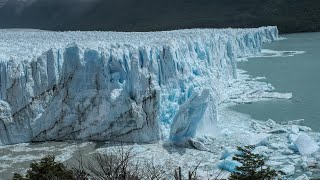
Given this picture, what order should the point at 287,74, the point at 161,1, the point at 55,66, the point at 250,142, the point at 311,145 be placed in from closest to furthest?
the point at 311,145, the point at 250,142, the point at 55,66, the point at 287,74, the point at 161,1

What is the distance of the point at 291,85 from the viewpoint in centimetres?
1505

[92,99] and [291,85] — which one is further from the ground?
[92,99]

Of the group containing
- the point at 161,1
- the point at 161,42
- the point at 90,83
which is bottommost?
the point at 90,83

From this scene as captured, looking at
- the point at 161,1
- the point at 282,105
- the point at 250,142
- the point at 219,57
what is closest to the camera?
the point at 250,142

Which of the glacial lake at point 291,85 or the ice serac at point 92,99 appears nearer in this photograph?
the ice serac at point 92,99

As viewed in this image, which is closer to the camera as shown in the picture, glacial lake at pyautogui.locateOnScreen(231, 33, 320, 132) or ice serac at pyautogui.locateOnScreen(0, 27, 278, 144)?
ice serac at pyautogui.locateOnScreen(0, 27, 278, 144)

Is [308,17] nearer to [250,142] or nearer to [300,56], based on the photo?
[300,56]

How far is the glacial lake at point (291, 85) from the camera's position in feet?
36.7

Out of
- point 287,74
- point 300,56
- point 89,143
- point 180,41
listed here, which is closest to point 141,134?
point 89,143

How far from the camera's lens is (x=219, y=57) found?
A: 50.7 feet

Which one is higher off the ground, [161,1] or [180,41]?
[161,1]

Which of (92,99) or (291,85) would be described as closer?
(92,99)

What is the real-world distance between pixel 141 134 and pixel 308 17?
1555 inches

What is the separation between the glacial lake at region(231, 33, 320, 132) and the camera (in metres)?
11.2
